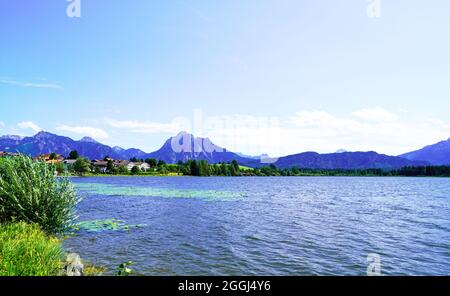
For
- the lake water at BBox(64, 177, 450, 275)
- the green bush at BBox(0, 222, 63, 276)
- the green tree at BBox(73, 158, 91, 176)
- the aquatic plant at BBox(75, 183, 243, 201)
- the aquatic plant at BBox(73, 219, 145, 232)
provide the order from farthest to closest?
1. the green tree at BBox(73, 158, 91, 176)
2. the aquatic plant at BBox(75, 183, 243, 201)
3. the aquatic plant at BBox(73, 219, 145, 232)
4. the lake water at BBox(64, 177, 450, 275)
5. the green bush at BBox(0, 222, 63, 276)

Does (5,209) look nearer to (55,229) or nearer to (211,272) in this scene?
(55,229)

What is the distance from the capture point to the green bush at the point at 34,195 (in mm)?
22641

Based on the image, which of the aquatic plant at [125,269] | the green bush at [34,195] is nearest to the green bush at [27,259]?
the aquatic plant at [125,269]

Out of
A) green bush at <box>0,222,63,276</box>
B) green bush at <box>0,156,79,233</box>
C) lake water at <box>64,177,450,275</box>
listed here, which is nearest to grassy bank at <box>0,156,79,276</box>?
green bush at <box>0,156,79,233</box>

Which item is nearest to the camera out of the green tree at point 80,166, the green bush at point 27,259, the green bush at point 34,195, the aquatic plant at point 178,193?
the green bush at point 27,259

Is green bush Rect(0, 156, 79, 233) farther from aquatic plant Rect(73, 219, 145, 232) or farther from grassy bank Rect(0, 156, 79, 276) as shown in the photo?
aquatic plant Rect(73, 219, 145, 232)

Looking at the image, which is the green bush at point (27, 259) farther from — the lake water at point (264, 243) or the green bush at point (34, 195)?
the green bush at point (34, 195)

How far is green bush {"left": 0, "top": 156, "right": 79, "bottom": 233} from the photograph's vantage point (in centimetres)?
2264

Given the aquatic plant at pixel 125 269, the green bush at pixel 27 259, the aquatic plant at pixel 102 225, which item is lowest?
the aquatic plant at pixel 102 225

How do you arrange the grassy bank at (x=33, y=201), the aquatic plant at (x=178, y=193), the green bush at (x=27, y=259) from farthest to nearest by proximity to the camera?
the aquatic plant at (x=178, y=193), the grassy bank at (x=33, y=201), the green bush at (x=27, y=259)

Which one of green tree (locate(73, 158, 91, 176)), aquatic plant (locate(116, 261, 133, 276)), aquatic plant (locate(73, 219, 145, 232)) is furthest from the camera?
green tree (locate(73, 158, 91, 176))

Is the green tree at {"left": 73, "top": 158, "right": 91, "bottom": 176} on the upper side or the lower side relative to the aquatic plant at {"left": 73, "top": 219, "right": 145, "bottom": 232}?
upper

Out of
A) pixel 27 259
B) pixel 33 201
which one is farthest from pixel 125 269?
pixel 33 201
